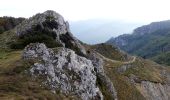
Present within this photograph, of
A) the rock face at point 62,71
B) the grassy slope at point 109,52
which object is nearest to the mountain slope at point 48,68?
the rock face at point 62,71

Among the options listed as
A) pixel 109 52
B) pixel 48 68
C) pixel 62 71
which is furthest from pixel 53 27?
pixel 109 52

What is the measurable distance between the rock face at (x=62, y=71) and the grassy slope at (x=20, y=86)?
1.27 metres

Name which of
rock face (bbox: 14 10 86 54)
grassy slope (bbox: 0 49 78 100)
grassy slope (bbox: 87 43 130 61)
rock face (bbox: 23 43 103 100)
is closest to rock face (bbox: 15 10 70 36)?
rock face (bbox: 14 10 86 54)

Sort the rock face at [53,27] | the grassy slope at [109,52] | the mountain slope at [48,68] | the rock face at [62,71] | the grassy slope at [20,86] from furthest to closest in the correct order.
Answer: the grassy slope at [109,52] < the rock face at [53,27] < the rock face at [62,71] < the mountain slope at [48,68] < the grassy slope at [20,86]

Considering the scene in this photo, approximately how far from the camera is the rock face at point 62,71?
1932 inches

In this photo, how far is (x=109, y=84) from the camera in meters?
69.3

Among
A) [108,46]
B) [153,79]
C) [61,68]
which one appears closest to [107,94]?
[61,68]

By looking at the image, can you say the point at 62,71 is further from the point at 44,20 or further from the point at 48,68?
the point at 44,20

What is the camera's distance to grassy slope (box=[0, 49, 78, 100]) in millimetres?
42344

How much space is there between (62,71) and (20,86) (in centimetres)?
817

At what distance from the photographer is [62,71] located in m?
51.7

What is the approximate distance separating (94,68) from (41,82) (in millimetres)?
21143

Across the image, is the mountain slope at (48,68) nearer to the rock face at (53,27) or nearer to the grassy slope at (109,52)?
the rock face at (53,27)

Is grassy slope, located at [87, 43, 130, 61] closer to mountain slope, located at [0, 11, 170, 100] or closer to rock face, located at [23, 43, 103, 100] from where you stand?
mountain slope, located at [0, 11, 170, 100]
